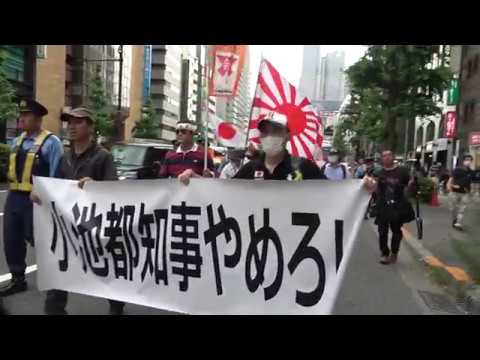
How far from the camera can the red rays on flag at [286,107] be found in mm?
6684

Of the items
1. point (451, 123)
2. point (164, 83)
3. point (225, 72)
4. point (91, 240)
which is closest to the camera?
point (91, 240)

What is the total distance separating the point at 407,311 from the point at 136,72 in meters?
79.2

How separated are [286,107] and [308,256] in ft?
13.0

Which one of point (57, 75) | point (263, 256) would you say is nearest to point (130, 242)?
point (263, 256)

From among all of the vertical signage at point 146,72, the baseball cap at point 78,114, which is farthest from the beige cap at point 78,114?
the vertical signage at point 146,72

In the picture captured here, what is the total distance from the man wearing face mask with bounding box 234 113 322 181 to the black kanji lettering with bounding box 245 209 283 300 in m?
0.80

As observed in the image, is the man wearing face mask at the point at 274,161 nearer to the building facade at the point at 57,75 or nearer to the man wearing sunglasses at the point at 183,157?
the man wearing sunglasses at the point at 183,157

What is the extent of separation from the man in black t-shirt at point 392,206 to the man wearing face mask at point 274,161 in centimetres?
401

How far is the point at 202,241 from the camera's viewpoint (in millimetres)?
3699

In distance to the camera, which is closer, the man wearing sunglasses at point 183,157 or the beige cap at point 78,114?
the beige cap at point 78,114

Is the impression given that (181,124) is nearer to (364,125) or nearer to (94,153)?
(94,153)

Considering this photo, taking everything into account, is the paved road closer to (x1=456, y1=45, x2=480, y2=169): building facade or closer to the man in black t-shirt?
the man in black t-shirt

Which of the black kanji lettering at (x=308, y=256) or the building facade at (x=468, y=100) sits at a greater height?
the building facade at (x=468, y=100)

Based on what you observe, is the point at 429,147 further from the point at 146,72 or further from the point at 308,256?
the point at 146,72
